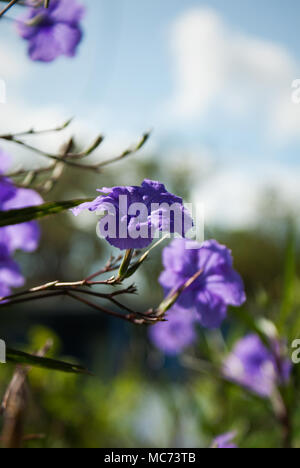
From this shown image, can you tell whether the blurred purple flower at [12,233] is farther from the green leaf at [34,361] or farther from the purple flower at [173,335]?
the purple flower at [173,335]

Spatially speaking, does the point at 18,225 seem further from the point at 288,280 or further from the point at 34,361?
the point at 288,280

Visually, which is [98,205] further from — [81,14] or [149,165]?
[149,165]

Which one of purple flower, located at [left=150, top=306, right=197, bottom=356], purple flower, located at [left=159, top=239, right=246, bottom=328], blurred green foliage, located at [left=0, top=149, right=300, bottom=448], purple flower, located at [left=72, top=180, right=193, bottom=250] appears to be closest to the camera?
purple flower, located at [left=72, top=180, right=193, bottom=250]

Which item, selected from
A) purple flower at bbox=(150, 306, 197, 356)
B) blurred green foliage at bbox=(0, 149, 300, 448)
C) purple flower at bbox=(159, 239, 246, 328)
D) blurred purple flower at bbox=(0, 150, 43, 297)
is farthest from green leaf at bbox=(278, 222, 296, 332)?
purple flower at bbox=(150, 306, 197, 356)

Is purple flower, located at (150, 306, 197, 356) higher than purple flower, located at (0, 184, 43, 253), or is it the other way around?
purple flower, located at (0, 184, 43, 253)

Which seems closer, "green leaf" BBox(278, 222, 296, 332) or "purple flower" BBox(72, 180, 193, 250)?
"purple flower" BBox(72, 180, 193, 250)

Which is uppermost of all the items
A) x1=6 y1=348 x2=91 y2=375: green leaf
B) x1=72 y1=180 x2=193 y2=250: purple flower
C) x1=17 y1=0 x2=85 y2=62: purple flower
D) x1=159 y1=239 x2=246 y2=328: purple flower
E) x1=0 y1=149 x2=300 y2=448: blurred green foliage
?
x1=17 y1=0 x2=85 y2=62: purple flower

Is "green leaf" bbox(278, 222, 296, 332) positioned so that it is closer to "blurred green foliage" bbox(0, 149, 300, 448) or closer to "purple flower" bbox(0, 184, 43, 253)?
"blurred green foliage" bbox(0, 149, 300, 448)
